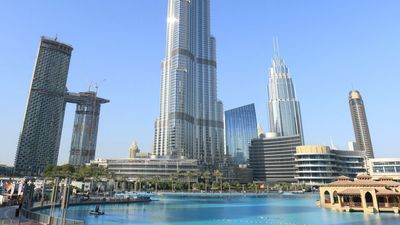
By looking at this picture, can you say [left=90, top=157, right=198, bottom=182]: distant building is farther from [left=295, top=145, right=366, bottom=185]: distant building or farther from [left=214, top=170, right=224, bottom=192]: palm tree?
[left=295, top=145, right=366, bottom=185]: distant building

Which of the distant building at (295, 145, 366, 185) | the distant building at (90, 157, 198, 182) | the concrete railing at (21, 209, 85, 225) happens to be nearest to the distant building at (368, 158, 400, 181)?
the distant building at (295, 145, 366, 185)

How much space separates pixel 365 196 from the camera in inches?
2372

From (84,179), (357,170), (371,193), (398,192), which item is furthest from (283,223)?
(357,170)

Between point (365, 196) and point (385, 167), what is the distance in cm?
9711

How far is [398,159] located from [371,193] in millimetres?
100485

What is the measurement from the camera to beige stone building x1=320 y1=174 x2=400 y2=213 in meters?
58.1

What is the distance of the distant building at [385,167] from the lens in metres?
138

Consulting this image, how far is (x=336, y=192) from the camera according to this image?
6706 cm

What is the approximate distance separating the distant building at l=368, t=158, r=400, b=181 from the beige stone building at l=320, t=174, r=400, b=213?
3372 inches

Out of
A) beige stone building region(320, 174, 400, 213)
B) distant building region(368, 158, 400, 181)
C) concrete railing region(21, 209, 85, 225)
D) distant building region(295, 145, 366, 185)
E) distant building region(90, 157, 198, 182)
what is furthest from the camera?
distant building region(90, 157, 198, 182)

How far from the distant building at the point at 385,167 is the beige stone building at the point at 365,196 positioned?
Answer: 85652 millimetres

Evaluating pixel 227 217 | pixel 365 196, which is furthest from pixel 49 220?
pixel 365 196

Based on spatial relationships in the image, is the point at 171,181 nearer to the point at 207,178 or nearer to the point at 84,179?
the point at 207,178

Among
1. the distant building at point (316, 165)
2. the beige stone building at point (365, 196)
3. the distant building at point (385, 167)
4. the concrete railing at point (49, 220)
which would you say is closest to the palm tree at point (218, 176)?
the distant building at point (316, 165)
